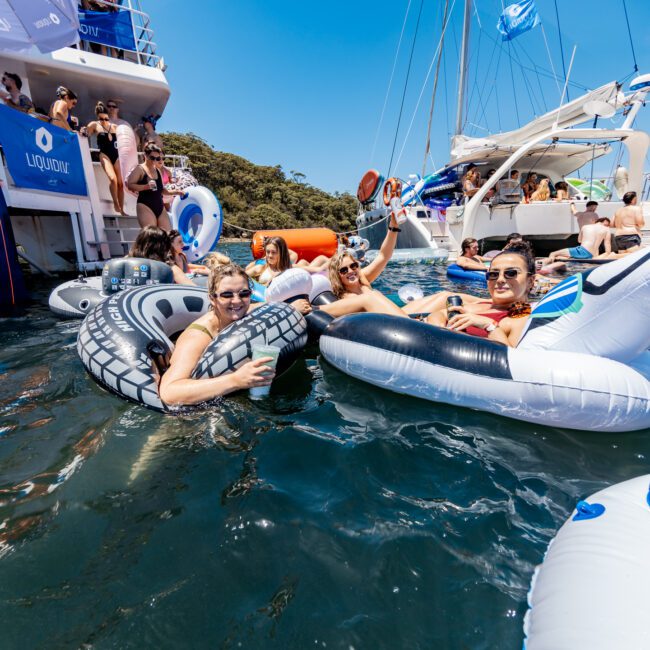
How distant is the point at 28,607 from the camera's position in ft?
3.98

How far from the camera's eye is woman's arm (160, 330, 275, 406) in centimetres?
217

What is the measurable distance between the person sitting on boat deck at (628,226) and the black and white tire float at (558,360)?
26.8 feet

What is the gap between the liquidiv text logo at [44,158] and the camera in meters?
6.07

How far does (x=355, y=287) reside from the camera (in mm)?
4055

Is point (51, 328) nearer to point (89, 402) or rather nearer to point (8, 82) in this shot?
point (89, 402)

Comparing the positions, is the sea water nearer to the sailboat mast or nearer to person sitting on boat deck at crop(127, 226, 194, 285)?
person sitting on boat deck at crop(127, 226, 194, 285)

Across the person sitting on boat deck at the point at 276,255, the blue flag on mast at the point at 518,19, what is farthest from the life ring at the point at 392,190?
the blue flag on mast at the point at 518,19

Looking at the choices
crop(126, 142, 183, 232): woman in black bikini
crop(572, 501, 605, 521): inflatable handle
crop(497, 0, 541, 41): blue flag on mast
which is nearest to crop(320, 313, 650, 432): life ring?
crop(572, 501, 605, 521): inflatable handle

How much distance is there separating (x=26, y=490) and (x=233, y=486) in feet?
3.13

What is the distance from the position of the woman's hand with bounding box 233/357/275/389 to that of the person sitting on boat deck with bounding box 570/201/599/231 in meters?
11.3

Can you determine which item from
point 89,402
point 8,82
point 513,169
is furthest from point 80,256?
point 513,169

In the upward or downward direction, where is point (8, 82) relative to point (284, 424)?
upward

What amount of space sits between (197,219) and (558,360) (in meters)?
8.10

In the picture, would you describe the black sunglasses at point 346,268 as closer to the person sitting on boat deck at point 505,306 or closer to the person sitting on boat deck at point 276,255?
the person sitting on boat deck at point 276,255
